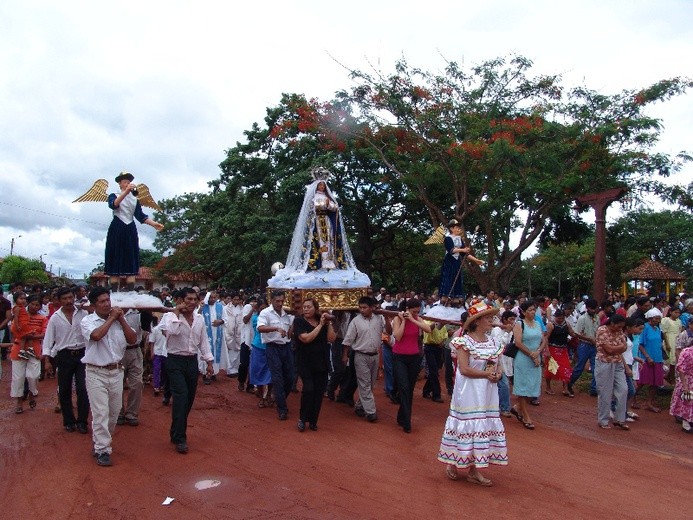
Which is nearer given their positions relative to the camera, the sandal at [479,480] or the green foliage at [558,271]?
the sandal at [479,480]

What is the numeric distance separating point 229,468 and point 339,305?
3.40m

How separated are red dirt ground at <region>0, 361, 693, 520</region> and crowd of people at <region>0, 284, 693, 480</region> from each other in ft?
0.91

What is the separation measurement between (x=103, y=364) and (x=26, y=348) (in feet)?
10.3

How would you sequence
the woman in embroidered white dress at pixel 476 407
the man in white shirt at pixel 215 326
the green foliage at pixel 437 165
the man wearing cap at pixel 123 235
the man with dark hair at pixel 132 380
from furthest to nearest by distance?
the green foliage at pixel 437 165 < the man in white shirt at pixel 215 326 < the man with dark hair at pixel 132 380 < the man wearing cap at pixel 123 235 < the woman in embroidered white dress at pixel 476 407

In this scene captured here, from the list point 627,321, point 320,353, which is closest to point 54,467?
point 320,353

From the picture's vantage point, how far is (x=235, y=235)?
20953 mm

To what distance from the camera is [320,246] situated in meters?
9.36

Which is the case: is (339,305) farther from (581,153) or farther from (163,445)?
(581,153)

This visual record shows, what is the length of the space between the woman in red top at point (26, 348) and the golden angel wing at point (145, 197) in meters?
2.62

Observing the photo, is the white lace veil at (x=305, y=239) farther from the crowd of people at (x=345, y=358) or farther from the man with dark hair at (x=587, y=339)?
the man with dark hair at (x=587, y=339)

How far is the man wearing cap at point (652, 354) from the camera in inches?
366

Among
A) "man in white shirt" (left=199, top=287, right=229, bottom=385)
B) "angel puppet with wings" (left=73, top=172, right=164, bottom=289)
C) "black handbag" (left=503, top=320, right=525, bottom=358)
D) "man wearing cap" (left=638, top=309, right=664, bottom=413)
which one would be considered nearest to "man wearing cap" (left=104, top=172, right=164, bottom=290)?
"angel puppet with wings" (left=73, top=172, right=164, bottom=289)

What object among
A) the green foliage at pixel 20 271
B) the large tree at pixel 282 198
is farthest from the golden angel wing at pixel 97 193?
the green foliage at pixel 20 271

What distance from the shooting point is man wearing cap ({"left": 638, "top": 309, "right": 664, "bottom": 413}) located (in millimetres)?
9305
